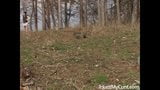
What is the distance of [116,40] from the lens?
14.6 feet

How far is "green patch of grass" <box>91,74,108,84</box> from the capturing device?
330cm

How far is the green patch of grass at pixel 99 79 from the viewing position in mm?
3302

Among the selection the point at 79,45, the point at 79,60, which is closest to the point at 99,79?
the point at 79,60

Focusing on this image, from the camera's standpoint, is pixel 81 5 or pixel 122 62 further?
pixel 81 5

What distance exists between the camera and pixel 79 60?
3906mm

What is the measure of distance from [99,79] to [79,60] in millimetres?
594

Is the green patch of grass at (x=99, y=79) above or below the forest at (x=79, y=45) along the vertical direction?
below
